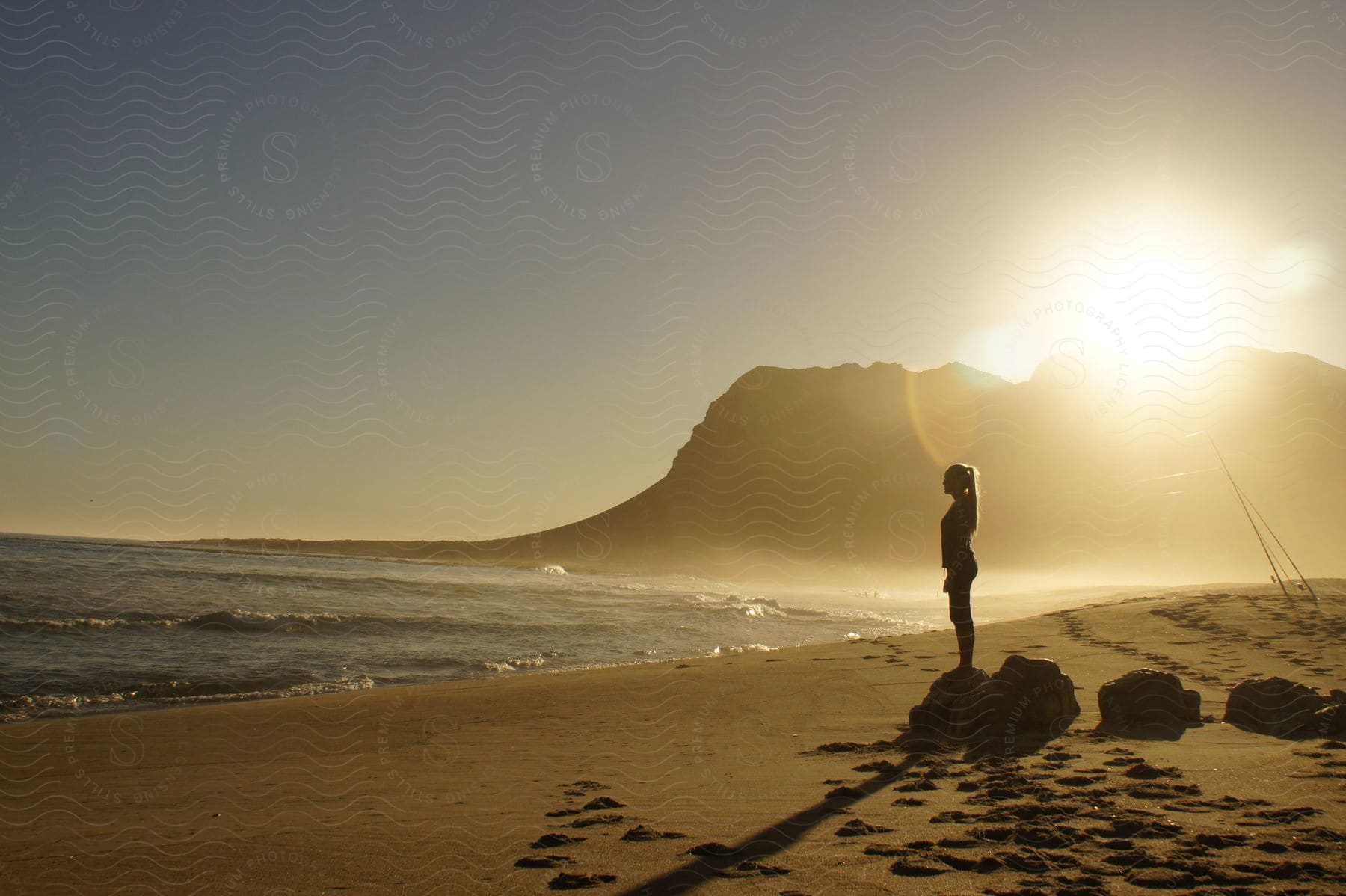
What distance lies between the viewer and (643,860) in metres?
3.78

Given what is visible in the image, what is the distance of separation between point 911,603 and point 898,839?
85.6 feet

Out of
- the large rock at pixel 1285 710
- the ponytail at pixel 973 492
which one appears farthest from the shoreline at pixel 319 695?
the large rock at pixel 1285 710

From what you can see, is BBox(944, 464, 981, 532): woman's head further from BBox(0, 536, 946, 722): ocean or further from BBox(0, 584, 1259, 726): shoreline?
BBox(0, 536, 946, 722): ocean

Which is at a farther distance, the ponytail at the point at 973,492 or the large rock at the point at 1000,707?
the ponytail at the point at 973,492

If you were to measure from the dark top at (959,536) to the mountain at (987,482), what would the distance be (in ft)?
30.3

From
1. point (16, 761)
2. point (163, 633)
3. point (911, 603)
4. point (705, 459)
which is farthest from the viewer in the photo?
point (705, 459)

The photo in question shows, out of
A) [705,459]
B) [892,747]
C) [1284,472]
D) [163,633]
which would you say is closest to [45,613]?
[163,633]

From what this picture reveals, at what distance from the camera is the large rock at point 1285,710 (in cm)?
548

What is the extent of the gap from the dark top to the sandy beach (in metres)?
1.51

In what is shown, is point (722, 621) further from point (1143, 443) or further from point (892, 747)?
point (892, 747)

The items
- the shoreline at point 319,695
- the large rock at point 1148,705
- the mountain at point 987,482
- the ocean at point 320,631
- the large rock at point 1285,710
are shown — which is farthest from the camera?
the mountain at point 987,482

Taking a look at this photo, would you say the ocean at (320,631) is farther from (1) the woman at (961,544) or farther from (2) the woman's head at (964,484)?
(2) the woman's head at (964,484)

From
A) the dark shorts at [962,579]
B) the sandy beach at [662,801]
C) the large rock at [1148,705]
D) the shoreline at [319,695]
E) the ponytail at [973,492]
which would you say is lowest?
the shoreline at [319,695]

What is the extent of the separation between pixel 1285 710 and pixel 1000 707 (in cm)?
196
